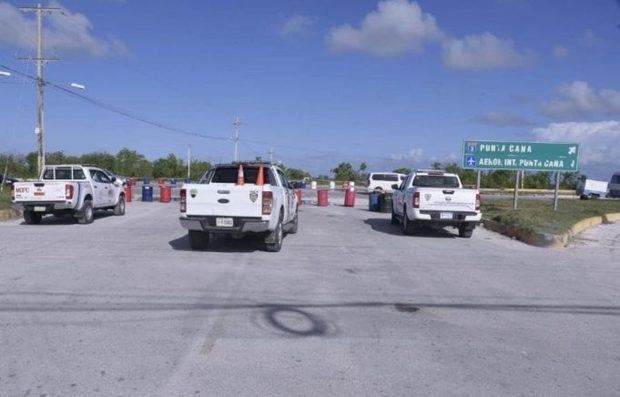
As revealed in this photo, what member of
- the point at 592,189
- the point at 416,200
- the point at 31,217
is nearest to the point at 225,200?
the point at 416,200

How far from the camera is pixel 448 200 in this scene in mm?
14930

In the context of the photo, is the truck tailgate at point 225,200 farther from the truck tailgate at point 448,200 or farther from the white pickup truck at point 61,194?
the white pickup truck at point 61,194

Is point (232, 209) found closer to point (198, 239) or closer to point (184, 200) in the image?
point (184, 200)

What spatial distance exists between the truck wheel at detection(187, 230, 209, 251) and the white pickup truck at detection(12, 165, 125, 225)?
6.54 metres

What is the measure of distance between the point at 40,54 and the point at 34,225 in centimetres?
2259

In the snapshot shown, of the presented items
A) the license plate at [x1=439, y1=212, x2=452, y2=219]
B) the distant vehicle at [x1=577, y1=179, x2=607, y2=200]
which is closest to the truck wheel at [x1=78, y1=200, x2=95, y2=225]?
the license plate at [x1=439, y1=212, x2=452, y2=219]

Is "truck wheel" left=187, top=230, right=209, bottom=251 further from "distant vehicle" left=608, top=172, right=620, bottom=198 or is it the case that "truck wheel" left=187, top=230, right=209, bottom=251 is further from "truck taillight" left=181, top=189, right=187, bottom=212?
"distant vehicle" left=608, top=172, right=620, bottom=198

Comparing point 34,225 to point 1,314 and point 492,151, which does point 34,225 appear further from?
point 492,151

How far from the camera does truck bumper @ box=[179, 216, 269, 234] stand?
11.1m

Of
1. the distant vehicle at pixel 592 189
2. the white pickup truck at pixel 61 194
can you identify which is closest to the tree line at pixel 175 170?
the distant vehicle at pixel 592 189

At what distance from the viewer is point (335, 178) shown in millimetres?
84000

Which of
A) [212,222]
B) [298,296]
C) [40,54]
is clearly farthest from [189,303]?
[40,54]

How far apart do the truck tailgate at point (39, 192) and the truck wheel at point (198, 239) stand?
6.61 meters

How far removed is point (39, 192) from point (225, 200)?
7986 mm
